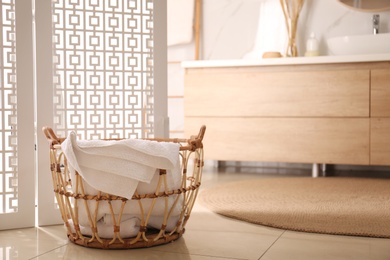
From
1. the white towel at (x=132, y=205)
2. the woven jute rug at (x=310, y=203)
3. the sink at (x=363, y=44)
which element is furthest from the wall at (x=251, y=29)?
the white towel at (x=132, y=205)

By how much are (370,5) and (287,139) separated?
108cm

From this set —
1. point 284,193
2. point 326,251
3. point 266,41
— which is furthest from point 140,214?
point 266,41

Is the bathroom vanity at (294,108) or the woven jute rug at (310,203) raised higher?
the bathroom vanity at (294,108)

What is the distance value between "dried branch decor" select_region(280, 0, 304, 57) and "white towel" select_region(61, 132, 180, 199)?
7.45 feet

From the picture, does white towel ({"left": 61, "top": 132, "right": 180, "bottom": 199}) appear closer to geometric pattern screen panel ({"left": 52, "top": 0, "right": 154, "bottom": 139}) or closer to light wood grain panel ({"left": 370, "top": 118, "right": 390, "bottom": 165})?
geometric pattern screen panel ({"left": 52, "top": 0, "right": 154, "bottom": 139})

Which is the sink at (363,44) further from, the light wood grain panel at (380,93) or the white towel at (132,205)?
the white towel at (132,205)

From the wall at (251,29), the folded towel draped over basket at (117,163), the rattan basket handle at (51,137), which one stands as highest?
the wall at (251,29)

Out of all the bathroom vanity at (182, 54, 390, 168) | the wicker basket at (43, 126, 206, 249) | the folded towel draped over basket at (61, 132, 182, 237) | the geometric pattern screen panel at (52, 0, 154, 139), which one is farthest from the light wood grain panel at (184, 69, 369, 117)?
the folded towel draped over basket at (61, 132, 182, 237)

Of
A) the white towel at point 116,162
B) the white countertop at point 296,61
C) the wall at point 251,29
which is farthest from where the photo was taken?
the wall at point 251,29

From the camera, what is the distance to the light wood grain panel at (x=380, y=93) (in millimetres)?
2959

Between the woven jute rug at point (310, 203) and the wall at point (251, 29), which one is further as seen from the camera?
the wall at point (251, 29)

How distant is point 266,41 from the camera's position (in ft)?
12.3

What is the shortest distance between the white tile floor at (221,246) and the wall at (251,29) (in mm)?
2124

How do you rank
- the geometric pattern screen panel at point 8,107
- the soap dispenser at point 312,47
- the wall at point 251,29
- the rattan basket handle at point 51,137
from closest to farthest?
the rattan basket handle at point 51,137 → the geometric pattern screen panel at point 8,107 → the soap dispenser at point 312,47 → the wall at point 251,29
